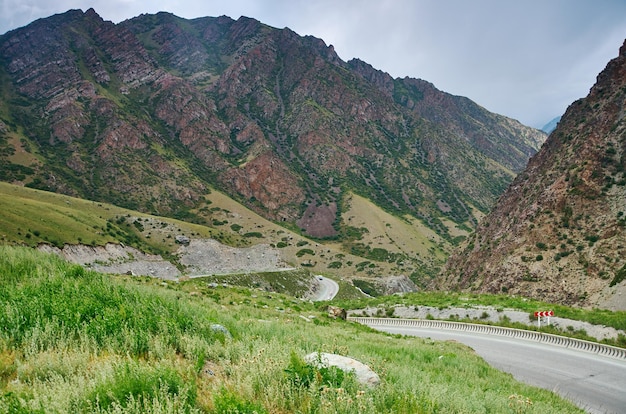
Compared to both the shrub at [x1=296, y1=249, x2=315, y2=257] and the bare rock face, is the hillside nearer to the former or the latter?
the bare rock face

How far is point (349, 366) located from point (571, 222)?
56807 mm

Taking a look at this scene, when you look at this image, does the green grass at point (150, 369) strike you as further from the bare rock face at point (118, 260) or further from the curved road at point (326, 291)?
the curved road at point (326, 291)

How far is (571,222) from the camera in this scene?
50812 millimetres

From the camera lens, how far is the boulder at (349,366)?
5688 millimetres

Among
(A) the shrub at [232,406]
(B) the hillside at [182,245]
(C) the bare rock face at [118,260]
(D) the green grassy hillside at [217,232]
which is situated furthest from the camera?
(D) the green grassy hillside at [217,232]

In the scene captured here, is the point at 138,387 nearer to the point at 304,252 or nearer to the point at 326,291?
the point at 326,291

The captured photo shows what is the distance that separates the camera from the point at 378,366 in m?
6.64

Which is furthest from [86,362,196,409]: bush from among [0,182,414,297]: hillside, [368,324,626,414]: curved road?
[0,182,414,297]: hillside

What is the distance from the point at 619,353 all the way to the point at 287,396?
18.8 metres

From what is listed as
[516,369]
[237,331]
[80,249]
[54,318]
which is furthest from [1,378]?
[80,249]

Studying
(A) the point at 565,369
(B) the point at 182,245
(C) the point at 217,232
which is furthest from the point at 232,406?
(C) the point at 217,232

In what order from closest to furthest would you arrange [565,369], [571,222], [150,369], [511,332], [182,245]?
[150,369]
[565,369]
[511,332]
[571,222]
[182,245]

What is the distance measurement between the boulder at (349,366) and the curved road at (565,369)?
8921mm

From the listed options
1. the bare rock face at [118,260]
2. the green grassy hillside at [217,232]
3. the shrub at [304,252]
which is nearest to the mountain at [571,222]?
the bare rock face at [118,260]
